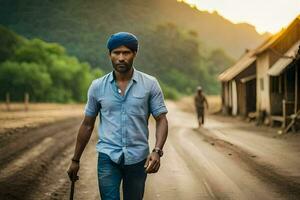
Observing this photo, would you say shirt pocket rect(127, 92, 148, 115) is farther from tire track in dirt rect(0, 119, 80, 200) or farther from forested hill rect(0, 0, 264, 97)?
forested hill rect(0, 0, 264, 97)

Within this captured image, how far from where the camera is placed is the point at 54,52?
255 ft

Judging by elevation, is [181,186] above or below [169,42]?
below

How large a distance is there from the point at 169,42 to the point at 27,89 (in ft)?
225

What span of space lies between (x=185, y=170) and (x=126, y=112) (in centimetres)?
694

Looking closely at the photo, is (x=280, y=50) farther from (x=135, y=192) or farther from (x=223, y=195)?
(x=135, y=192)

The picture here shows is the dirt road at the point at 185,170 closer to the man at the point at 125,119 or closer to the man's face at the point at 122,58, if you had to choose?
the man at the point at 125,119

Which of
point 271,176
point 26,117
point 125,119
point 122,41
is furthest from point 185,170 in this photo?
point 26,117

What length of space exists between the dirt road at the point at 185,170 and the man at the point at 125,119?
3.99 metres

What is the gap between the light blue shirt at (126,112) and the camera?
439 cm

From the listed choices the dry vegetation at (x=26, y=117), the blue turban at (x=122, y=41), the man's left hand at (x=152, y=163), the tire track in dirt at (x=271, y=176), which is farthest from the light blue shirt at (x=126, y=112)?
the dry vegetation at (x=26, y=117)

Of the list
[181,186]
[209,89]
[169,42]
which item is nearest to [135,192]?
[181,186]

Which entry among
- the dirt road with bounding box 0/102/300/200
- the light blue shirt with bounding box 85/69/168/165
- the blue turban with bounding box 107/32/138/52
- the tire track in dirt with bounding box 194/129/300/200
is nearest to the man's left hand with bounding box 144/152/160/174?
the light blue shirt with bounding box 85/69/168/165

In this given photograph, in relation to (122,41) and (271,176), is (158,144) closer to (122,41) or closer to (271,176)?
(122,41)

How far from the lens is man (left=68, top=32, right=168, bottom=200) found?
4391 millimetres
